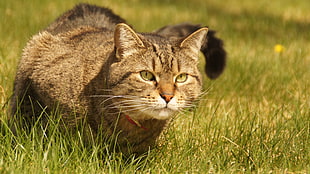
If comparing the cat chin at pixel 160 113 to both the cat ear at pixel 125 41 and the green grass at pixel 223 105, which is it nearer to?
the green grass at pixel 223 105

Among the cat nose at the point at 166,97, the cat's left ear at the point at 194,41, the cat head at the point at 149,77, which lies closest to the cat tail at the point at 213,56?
the cat's left ear at the point at 194,41

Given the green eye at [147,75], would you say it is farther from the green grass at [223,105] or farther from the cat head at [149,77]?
the green grass at [223,105]

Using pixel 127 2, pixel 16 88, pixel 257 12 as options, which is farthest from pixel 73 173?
pixel 257 12

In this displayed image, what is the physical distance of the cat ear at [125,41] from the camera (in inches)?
101

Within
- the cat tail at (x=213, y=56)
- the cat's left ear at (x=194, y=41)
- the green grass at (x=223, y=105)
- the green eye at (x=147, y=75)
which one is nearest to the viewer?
the green grass at (x=223, y=105)

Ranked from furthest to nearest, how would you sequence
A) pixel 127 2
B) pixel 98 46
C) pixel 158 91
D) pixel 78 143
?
1. pixel 127 2
2. pixel 98 46
3. pixel 78 143
4. pixel 158 91

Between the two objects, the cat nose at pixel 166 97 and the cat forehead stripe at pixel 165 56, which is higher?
the cat forehead stripe at pixel 165 56

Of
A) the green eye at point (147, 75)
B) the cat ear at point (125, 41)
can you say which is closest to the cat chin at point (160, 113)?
the green eye at point (147, 75)

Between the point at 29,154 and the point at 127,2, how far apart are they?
15.7 ft

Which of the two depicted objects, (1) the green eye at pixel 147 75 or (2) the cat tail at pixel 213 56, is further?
(2) the cat tail at pixel 213 56

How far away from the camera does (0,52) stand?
3.98 metres

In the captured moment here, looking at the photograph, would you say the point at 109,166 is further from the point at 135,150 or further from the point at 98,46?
the point at 98,46

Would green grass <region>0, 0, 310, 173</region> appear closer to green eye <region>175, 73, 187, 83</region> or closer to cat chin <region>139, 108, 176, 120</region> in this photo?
cat chin <region>139, 108, 176, 120</region>

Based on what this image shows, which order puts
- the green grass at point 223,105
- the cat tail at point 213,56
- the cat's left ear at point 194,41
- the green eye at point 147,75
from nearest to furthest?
the green grass at point 223,105 < the green eye at point 147,75 < the cat's left ear at point 194,41 < the cat tail at point 213,56
